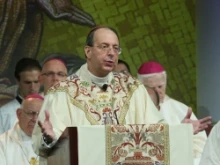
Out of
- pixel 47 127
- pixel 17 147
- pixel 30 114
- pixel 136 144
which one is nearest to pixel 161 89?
pixel 30 114

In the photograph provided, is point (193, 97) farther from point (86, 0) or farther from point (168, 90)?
point (86, 0)

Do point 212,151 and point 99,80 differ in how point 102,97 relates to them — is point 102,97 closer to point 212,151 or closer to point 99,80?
point 99,80

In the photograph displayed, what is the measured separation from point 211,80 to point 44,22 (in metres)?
1.76

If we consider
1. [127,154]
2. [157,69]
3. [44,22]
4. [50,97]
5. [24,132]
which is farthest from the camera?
[44,22]

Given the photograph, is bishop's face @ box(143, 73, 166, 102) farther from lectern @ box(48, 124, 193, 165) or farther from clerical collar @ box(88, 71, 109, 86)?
lectern @ box(48, 124, 193, 165)

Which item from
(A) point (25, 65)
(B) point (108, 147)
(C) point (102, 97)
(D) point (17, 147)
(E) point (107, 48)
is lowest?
(B) point (108, 147)

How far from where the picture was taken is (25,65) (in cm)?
970

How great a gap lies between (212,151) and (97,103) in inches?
32.8

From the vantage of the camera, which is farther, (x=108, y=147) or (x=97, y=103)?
(x=97, y=103)

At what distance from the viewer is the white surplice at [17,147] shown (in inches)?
348

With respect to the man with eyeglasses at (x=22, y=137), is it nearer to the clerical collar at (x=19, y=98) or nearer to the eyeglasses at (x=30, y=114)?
the eyeglasses at (x=30, y=114)

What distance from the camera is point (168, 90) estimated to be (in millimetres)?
10852

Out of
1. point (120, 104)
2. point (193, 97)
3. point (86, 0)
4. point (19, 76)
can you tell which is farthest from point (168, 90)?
point (120, 104)

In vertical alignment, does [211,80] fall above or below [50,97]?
above
